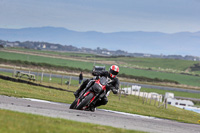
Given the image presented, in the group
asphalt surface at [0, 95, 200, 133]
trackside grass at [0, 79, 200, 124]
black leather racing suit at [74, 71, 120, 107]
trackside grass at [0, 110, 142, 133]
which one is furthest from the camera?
trackside grass at [0, 79, 200, 124]

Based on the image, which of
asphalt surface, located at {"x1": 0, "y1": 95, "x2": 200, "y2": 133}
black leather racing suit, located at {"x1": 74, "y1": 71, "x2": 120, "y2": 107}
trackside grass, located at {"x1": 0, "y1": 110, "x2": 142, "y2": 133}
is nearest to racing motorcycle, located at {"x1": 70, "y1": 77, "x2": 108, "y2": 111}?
black leather racing suit, located at {"x1": 74, "y1": 71, "x2": 120, "y2": 107}

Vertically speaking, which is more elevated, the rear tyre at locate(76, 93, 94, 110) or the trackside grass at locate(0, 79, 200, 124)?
the rear tyre at locate(76, 93, 94, 110)

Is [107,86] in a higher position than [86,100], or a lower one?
higher

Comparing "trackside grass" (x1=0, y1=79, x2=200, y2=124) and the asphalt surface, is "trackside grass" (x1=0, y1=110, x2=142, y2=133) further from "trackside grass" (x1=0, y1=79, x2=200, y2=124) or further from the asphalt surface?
"trackside grass" (x1=0, y1=79, x2=200, y2=124)

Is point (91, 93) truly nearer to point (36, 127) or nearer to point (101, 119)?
point (101, 119)

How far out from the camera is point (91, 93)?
531 inches

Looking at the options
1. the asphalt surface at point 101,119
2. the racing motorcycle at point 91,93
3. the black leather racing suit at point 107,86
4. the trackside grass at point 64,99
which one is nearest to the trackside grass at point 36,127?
the asphalt surface at point 101,119

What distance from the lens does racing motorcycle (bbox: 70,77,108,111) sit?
1338cm

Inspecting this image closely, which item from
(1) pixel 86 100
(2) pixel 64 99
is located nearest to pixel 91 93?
(1) pixel 86 100

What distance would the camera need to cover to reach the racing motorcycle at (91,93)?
1338 centimetres

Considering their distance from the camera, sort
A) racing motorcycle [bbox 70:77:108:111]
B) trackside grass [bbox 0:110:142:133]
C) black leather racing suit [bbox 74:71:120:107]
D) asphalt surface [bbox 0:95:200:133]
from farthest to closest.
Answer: black leather racing suit [bbox 74:71:120:107] → racing motorcycle [bbox 70:77:108:111] → asphalt surface [bbox 0:95:200:133] → trackside grass [bbox 0:110:142:133]

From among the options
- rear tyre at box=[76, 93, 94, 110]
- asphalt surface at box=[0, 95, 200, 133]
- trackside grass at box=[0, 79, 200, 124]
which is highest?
rear tyre at box=[76, 93, 94, 110]

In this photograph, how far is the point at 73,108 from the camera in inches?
555

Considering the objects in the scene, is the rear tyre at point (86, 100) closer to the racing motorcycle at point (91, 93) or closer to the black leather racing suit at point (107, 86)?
the racing motorcycle at point (91, 93)
